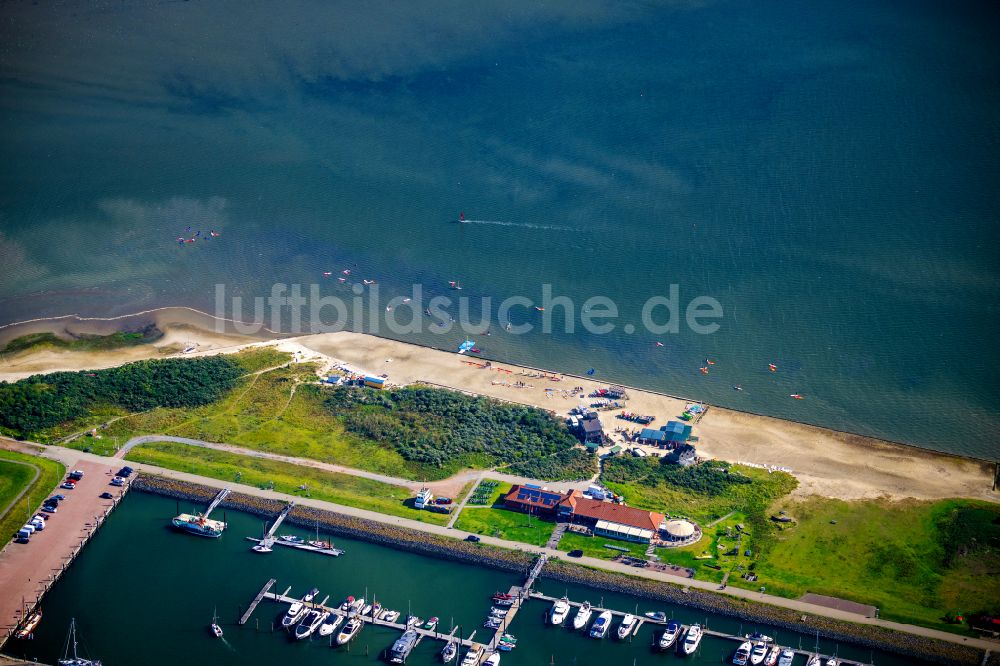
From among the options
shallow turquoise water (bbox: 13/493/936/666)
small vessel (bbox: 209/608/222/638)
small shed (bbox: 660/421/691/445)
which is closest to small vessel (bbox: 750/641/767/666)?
shallow turquoise water (bbox: 13/493/936/666)

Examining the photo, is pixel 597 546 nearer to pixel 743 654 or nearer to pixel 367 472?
pixel 743 654

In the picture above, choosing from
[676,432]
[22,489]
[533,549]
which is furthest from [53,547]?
[676,432]

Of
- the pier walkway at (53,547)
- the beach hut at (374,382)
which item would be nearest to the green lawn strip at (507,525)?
the beach hut at (374,382)

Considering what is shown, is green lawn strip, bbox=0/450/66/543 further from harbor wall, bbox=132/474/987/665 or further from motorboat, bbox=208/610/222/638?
motorboat, bbox=208/610/222/638

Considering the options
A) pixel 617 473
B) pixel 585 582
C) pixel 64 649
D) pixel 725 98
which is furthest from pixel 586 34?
pixel 64 649

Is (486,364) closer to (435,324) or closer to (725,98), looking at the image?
(435,324)

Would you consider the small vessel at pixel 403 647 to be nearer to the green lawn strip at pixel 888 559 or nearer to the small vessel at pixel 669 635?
the small vessel at pixel 669 635
